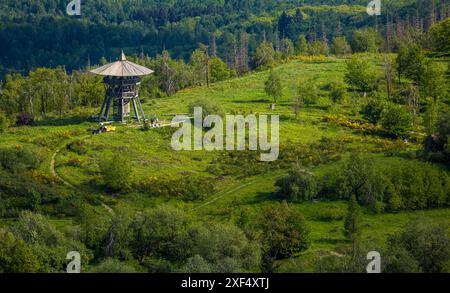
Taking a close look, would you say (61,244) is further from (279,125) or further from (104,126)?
(279,125)

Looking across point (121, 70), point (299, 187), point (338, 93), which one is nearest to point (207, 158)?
point (299, 187)

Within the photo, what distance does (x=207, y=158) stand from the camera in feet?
269

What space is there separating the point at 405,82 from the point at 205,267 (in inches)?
2771

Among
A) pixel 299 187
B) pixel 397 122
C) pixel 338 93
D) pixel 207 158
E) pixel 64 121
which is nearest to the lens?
pixel 299 187

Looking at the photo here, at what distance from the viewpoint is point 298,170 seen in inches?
2756

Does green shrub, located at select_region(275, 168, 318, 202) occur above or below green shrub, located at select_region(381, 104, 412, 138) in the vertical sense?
below

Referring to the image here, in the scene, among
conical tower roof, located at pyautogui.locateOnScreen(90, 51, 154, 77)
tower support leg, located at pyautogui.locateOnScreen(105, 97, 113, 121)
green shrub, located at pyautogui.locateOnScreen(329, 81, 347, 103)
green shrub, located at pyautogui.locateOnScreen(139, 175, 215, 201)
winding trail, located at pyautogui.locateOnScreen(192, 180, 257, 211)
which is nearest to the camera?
winding trail, located at pyautogui.locateOnScreen(192, 180, 257, 211)

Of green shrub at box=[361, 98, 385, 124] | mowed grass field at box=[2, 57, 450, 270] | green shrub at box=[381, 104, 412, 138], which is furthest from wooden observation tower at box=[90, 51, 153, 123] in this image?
green shrub at box=[381, 104, 412, 138]

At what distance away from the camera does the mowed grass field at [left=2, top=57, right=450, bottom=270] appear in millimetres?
65312

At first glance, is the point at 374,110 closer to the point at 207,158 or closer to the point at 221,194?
the point at 207,158

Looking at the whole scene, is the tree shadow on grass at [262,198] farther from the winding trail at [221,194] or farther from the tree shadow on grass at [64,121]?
the tree shadow on grass at [64,121]

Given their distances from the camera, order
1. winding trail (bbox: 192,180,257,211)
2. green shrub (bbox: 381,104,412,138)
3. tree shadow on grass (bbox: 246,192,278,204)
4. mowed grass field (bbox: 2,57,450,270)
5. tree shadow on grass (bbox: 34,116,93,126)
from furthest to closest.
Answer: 1. tree shadow on grass (bbox: 34,116,93,126)
2. green shrub (bbox: 381,104,412,138)
3. winding trail (bbox: 192,180,257,211)
4. tree shadow on grass (bbox: 246,192,278,204)
5. mowed grass field (bbox: 2,57,450,270)

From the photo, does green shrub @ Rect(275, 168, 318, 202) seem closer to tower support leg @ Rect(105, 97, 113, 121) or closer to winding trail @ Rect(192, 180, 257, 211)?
winding trail @ Rect(192, 180, 257, 211)
